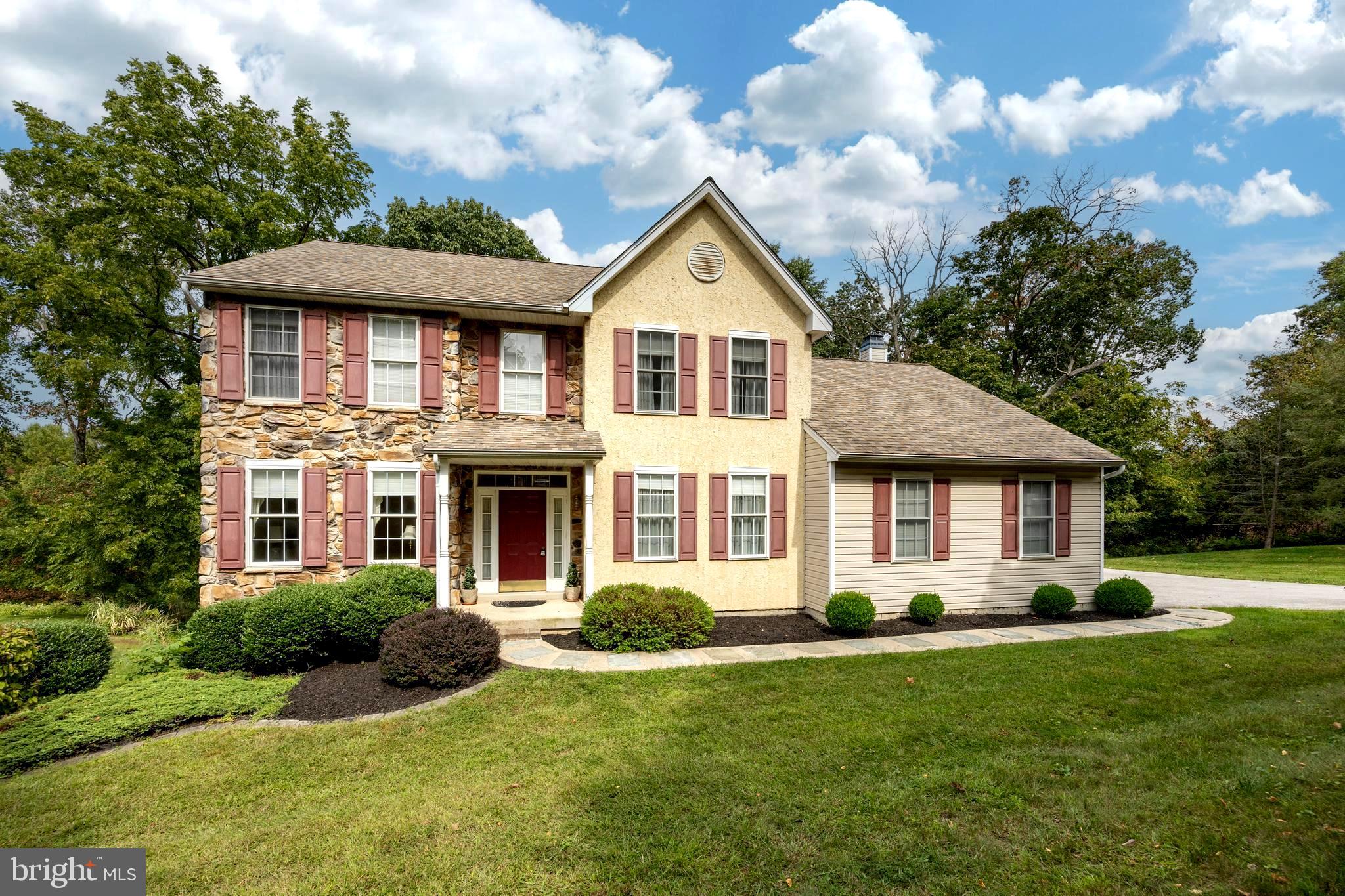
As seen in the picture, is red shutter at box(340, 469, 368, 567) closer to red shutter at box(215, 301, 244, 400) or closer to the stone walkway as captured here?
red shutter at box(215, 301, 244, 400)

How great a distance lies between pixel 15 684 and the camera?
7508 mm

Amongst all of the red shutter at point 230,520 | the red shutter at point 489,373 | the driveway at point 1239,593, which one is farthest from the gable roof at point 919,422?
the red shutter at point 230,520

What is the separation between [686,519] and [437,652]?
5.34 meters

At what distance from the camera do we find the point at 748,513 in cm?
1230

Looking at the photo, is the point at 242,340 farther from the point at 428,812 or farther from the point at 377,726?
the point at 428,812

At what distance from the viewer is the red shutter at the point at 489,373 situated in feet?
39.2

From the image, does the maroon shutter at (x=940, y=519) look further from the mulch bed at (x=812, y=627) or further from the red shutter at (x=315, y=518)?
the red shutter at (x=315, y=518)

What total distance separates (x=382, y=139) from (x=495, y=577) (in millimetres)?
13594

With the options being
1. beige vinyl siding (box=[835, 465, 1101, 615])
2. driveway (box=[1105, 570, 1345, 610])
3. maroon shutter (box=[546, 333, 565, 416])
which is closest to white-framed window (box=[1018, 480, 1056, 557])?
beige vinyl siding (box=[835, 465, 1101, 615])

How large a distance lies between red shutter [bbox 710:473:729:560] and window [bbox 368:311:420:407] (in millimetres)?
6248

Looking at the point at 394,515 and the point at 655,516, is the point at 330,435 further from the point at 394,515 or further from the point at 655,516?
the point at 655,516

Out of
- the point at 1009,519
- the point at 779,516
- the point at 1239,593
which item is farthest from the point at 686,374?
the point at 1239,593

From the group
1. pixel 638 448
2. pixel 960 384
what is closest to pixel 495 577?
pixel 638 448

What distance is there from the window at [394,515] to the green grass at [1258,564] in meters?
23.7
